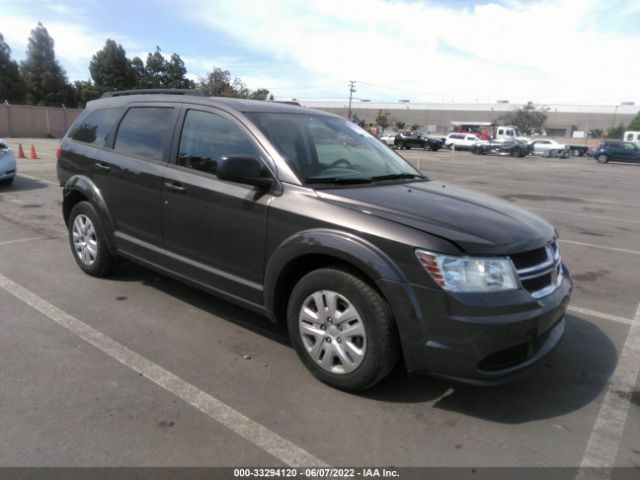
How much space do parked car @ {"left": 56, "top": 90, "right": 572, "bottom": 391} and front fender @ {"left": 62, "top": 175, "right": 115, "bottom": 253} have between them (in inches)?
0.8

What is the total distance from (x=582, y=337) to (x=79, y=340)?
13.1 feet

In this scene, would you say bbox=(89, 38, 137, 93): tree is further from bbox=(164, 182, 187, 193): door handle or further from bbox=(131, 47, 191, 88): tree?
bbox=(164, 182, 187, 193): door handle

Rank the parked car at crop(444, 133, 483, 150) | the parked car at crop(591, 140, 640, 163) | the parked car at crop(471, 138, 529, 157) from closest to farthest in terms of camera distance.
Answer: the parked car at crop(591, 140, 640, 163) → the parked car at crop(471, 138, 529, 157) → the parked car at crop(444, 133, 483, 150)

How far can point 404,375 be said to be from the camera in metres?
3.48

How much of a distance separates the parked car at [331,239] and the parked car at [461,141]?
42.2 m

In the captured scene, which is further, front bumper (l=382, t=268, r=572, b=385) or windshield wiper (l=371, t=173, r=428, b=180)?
windshield wiper (l=371, t=173, r=428, b=180)

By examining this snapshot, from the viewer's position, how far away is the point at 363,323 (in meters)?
2.96

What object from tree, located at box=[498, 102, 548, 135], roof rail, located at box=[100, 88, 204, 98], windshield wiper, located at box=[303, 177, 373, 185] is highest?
tree, located at box=[498, 102, 548, 135]

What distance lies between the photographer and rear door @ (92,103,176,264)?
13.9ft

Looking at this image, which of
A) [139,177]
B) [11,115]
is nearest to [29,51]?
[11,115]

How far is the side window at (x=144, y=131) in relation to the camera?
427 centimetres

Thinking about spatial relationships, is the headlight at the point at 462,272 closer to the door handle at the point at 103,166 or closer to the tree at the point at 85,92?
the door handle at the point at 103,166

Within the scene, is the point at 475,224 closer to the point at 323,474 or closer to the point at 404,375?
the point at 404,375

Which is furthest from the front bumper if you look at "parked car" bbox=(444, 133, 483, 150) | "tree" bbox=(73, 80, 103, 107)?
"tree" bbox=(73, 80, 103, 107)
